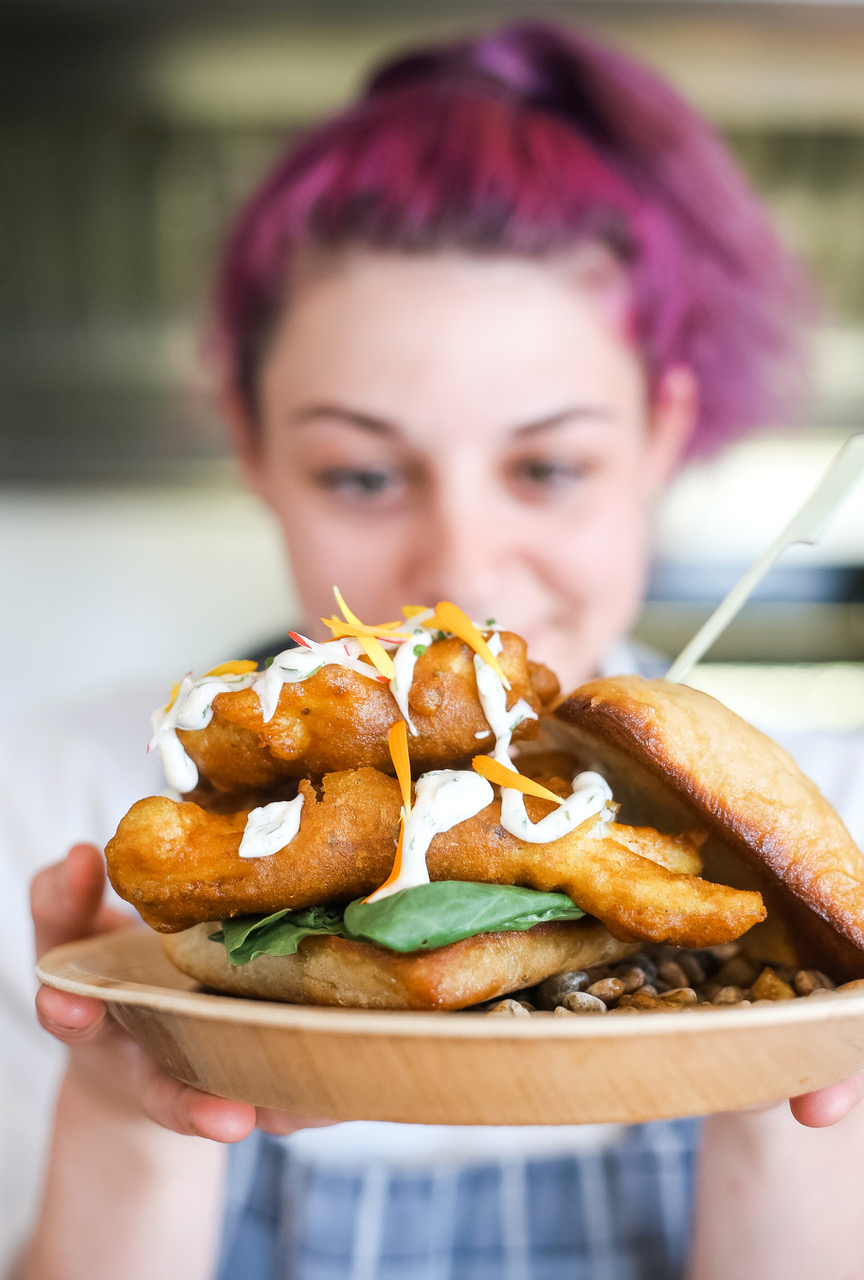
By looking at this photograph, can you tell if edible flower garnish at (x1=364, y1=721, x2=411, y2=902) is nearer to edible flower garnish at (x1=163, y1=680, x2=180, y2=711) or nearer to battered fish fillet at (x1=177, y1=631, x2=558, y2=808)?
battered fish fillet at (x1=177, y1=631, x2=558, y2=808)

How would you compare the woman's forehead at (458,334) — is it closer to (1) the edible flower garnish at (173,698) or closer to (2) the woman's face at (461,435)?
(2) the woman's face at (461,435)

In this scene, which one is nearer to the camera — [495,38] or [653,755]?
[653,755]

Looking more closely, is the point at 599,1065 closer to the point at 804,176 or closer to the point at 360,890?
the point at 360,890

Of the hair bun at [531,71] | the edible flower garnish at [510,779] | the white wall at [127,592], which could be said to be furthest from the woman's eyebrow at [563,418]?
the white wall at [127,592]

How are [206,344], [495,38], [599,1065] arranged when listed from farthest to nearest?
[206,344] → [495,38] → [599,1065]

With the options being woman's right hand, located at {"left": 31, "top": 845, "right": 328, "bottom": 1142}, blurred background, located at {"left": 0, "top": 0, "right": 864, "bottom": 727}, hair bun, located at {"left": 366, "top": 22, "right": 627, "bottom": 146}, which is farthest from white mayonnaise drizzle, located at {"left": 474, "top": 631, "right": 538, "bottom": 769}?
blurred background, located at {"left": 0, "top": 0, "right": 864, "bottom": 727}

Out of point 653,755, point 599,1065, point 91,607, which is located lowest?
point 91,607

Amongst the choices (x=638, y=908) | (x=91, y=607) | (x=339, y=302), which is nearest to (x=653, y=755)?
(x=638, y=908)
